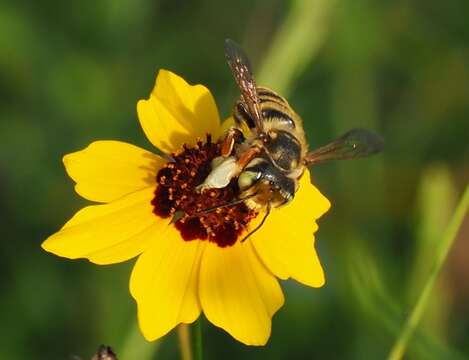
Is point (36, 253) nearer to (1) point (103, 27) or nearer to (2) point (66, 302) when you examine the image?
(2) point (66, 302)

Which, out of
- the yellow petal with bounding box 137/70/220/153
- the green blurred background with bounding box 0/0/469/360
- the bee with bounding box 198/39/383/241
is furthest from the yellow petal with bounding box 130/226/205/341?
the green blurred background with bounding box 0/0/469/360

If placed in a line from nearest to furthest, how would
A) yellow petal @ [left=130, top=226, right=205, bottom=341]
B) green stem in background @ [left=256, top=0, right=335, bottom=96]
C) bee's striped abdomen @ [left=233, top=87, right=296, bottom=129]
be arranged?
yellow petal @ [left=130, top=226, right=205, bottom=341], bee's striped abdomen @ [left=233, top=87, right=296, bottom=129], green stem in background @ [left=256, top=0, right=335, bottom=96]

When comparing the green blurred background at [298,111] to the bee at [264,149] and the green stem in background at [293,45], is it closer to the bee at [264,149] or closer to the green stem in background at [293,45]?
the green stem in background at [293,45]

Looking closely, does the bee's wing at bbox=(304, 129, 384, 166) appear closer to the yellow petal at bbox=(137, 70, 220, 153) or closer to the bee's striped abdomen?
the bee's striped abdomen

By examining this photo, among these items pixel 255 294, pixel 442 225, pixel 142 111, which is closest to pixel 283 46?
pixel 442 225

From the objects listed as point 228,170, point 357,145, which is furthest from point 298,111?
point 228,170

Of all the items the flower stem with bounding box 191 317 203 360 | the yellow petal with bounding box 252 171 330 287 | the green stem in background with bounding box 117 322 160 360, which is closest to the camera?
the flower stem with bounding box 191 317 203 360

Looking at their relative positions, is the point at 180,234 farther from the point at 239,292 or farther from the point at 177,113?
the point at 177,113
